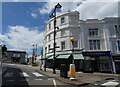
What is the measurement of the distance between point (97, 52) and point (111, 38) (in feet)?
11.5

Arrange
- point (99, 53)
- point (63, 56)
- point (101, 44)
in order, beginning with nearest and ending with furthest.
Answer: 1. point (99, 53)
2. point (101, 44)
3. point (63, 56)

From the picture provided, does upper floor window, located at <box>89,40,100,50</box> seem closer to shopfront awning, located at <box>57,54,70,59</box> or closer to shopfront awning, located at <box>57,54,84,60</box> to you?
shopfront awning, located at <box>57,54,84,60</box>

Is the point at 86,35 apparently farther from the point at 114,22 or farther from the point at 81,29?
the point at 114,22

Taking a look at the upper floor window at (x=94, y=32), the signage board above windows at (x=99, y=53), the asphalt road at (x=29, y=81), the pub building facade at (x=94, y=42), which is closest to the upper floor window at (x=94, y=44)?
the pub building facade at (x=94, y=42)

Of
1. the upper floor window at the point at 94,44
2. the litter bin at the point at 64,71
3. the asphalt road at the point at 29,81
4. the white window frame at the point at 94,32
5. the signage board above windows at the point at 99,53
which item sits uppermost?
the white window frame at the point at 94,32

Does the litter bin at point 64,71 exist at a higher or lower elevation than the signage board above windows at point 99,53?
lower

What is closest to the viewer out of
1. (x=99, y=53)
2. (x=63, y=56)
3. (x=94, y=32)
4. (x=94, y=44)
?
(x=99, y=53)

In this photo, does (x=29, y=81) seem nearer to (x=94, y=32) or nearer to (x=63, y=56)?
(x=63, y=56)

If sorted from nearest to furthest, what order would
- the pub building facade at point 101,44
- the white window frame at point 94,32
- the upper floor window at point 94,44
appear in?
the pub building facade at point 101,44 < the upper floor window at point 94,44 < the white window frame at point 94,32

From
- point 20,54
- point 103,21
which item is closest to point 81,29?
point 103,21

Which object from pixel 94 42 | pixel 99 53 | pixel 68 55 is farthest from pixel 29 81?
pixel 94 42

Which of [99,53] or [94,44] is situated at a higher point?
[94,44]

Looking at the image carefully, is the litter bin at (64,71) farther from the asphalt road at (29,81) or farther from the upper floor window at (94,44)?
the upper floor window at (94,44)

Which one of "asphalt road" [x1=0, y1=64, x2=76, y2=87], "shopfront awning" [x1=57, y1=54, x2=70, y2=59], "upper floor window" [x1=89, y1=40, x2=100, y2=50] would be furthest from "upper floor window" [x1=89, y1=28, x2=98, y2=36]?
"asphalt road" [x1=0, y1=64, x2=76, y2=87]
